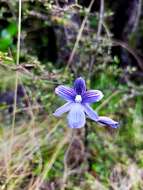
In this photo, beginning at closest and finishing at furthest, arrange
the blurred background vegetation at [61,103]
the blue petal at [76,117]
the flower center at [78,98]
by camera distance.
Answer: the blue petal at [76,117]
the flower center at [78,98]
the blurred background vegetation at [61,103]

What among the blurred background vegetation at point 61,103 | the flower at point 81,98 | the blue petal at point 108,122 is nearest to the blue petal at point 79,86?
the flower at point 81,98

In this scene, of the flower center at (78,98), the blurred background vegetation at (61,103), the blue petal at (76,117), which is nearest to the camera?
the blue petal at (76,117)

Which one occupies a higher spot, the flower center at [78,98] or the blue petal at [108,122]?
the flower center at [78,98]

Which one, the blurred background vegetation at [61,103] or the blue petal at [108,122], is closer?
the blue petal at [108,122]

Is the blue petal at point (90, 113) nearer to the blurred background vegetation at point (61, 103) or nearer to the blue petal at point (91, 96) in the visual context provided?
the blue petal at point (91, 96)

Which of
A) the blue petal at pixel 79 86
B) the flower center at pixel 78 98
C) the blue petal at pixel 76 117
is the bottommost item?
the blue petal at pixel 76 117

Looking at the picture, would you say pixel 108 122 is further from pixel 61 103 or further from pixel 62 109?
pixel 61 103

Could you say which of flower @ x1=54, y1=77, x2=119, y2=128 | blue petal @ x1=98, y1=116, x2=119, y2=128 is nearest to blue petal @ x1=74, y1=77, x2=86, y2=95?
flower @ x1=54, y1=77, x2=119, y2=128
